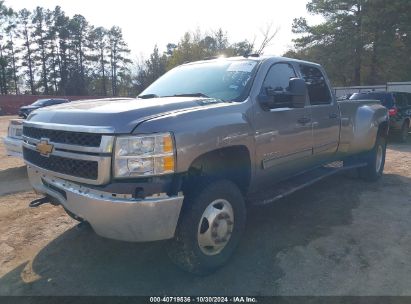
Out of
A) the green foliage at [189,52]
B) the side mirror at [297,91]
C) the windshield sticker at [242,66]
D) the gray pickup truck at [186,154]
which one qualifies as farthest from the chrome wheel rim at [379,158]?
the green foliage at [189,52]

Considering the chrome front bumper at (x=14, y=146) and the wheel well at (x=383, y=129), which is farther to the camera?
the wheel well at (x=383, y=129)

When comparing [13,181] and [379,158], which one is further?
[379,158]

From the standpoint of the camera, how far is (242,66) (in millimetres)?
4195

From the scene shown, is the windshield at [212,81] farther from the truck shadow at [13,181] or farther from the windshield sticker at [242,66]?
the truck shadow at [13,181]

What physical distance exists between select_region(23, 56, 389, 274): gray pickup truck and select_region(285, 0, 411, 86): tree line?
27781 mm

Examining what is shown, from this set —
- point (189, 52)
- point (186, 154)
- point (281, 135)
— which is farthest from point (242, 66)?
point (189, 52)

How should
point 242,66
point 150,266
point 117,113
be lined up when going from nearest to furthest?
point 117,113 < point 150,266 < point 242,66

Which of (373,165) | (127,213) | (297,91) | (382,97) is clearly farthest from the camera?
(382,97)

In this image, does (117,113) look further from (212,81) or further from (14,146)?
(14,146)

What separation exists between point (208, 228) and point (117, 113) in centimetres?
124

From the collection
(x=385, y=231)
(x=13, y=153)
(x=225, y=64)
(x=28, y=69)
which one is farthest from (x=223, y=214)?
(x=28, y=69)

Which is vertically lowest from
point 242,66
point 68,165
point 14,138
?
point 14,138

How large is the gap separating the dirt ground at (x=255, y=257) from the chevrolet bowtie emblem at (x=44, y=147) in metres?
1.11

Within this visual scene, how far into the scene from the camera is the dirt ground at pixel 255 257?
312 cm
